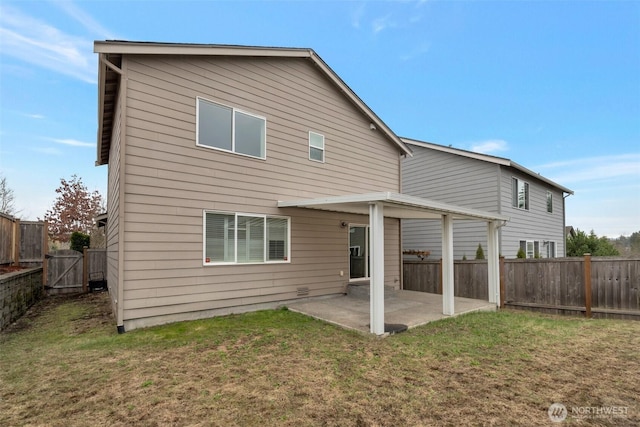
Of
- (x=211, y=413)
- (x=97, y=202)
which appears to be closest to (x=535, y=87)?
(x=211, y=413)

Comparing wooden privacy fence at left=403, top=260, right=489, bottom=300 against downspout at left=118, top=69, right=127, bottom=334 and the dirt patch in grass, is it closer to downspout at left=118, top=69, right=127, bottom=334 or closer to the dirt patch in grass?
the dirt patch in grass

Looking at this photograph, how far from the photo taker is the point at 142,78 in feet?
21.2

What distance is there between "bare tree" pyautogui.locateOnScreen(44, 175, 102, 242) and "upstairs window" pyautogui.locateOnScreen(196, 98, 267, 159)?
21.7 meters

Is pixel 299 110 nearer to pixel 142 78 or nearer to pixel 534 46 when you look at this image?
pixel 142 78

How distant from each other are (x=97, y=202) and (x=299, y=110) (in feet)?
75.2

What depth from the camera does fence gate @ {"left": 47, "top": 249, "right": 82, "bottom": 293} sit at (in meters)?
11.8

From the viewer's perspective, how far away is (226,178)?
754 centimetres

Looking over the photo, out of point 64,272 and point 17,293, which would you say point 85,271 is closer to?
point 64,272

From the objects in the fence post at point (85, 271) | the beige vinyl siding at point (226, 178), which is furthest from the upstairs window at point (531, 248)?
the fence post at point (85, 271)

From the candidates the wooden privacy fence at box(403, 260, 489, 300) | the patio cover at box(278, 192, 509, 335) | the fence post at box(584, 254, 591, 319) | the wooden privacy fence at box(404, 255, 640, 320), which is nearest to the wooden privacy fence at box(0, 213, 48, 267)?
the patio cover at box(278, 192, 509, 335)

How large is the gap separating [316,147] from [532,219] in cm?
1152

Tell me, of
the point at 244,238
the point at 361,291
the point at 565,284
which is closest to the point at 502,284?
the point at 565,284

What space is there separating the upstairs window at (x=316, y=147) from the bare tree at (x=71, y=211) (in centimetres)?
2182

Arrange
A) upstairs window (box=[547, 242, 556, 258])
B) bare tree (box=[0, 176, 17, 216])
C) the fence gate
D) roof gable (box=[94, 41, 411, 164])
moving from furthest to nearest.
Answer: bare tree (box=[0, 176, 17, 216]) < upstairs window (box=[547, 242, 556, 258]) < the fence gate < roof gable (box=[94, 41, 411, 164])
